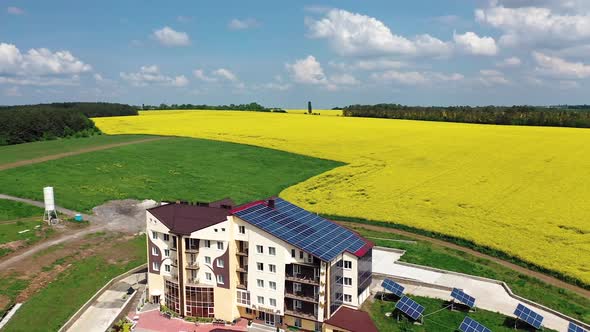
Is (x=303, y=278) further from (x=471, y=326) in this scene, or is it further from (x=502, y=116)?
(x=502, y=116)

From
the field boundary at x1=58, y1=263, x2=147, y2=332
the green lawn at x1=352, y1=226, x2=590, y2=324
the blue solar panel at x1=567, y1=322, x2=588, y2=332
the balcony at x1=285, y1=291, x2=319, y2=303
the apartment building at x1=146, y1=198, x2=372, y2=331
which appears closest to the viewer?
the blue solar panel at x1=567, y1=322, x2=588, y2=332

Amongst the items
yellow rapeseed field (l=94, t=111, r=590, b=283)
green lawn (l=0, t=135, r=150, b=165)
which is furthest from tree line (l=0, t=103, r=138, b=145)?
yellow rapeseed field (l=94, t=111, r=590, b=283)

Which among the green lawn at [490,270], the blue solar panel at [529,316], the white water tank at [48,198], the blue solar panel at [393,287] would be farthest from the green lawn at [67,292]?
the blue solar panel at [529,316]

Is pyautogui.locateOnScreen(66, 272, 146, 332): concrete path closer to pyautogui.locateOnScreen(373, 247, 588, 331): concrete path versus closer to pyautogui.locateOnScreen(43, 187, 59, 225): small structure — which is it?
Answer: pyautogui.locateOnScreen(43, 187, 59, 225): small structure

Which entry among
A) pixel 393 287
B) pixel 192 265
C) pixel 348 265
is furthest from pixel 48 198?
pixel 393 287

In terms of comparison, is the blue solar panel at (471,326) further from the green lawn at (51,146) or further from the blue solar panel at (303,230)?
the green lawn at (51,146)

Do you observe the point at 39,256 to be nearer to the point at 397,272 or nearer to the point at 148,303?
the point at 148,303
